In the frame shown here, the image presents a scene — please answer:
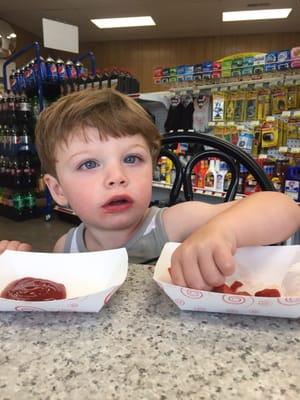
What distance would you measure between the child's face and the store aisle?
107 inches

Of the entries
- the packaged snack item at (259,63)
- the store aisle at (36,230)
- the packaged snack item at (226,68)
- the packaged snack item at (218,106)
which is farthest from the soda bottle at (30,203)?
the packaged snack item at (259,63)

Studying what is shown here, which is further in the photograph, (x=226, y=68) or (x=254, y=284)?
(x=226, y=68)

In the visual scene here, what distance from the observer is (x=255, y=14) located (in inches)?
252

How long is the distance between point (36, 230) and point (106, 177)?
353 centimetres

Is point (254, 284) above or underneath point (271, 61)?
underneath

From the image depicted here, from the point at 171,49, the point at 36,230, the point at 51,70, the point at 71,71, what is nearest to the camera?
the point at 36,230

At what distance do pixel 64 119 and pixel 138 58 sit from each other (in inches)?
325

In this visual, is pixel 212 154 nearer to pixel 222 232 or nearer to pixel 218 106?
pixel 222 232

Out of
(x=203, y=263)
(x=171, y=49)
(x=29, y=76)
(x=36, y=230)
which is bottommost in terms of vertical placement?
(x=36, y=230)

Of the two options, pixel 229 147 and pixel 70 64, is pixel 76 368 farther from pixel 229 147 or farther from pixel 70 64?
pixel 70 64

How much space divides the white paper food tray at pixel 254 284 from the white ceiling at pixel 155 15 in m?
6.14

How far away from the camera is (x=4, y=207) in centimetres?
456

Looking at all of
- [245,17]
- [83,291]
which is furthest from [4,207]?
[245,17]

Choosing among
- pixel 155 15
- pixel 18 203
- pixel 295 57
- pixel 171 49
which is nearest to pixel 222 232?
pixel 295 57
